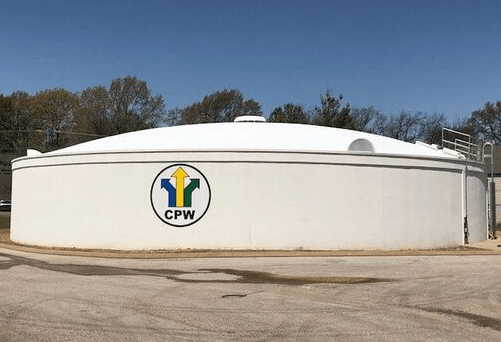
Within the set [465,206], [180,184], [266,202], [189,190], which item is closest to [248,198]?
[266,202]

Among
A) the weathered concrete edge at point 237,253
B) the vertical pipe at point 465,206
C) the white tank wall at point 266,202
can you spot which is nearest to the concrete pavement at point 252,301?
the weathered concrete edge at point 237,253

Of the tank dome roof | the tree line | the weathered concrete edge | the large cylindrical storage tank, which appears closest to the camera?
the weathered concrete edge

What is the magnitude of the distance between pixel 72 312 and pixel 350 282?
6.97 m

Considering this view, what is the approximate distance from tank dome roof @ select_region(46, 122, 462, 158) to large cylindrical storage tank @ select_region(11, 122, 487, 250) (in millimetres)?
201

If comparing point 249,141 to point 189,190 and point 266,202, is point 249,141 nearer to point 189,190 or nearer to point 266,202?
point 266,202

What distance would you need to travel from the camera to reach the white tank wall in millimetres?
23219

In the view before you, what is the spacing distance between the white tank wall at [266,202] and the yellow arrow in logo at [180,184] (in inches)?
18.1

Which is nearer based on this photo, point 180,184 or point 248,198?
point 248,198

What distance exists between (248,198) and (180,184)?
107 inches

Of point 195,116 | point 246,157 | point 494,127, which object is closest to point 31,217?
point 246,157

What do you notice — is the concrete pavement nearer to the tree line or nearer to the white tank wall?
the white tank wall

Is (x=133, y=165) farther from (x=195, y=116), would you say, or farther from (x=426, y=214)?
(x=195, y=116)

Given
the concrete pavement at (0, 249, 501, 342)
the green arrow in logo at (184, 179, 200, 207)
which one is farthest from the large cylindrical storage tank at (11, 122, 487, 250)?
the concrete pavement at (0, 249, 501, 342)

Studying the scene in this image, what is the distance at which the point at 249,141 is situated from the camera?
2611cm
